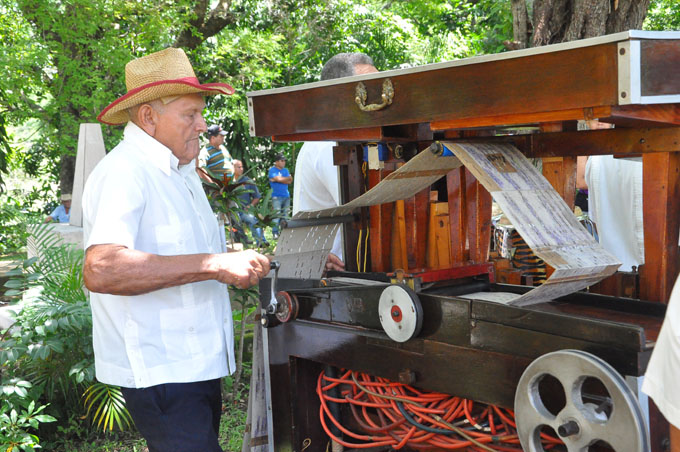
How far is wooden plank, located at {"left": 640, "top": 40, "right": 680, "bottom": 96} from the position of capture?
1.64 metres

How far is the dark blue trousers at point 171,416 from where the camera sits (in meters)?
2.47

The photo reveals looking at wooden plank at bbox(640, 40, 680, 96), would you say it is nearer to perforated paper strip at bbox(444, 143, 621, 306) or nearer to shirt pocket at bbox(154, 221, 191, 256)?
perforated paper strip at bbox(444, 143, 621, 306)

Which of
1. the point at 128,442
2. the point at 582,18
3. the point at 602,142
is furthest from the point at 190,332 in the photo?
the point at 582,18

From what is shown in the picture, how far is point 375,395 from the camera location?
245 cm

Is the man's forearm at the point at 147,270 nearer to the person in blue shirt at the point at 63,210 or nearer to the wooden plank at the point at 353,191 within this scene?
the wooden plank at the point at 353,191

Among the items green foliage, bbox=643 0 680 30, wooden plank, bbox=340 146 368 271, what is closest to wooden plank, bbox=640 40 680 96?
wooden plank, bbox=340 146 368 271

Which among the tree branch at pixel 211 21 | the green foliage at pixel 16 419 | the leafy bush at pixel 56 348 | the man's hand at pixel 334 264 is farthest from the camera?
the tree branch at pixel 211 21

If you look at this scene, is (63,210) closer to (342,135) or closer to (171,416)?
(171,416)

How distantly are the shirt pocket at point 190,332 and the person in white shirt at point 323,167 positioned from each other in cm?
128

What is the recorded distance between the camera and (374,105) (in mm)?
2258

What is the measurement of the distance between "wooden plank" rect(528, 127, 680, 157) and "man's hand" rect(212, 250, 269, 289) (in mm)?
945

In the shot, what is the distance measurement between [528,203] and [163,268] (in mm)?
1114

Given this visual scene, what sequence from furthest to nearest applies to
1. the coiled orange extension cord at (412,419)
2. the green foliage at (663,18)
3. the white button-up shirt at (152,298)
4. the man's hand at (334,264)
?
the green foliage at (663,18), the man's hand at (334,264), the white button-up shirt at (152,298), the coiled orange extension cord at (412,419)

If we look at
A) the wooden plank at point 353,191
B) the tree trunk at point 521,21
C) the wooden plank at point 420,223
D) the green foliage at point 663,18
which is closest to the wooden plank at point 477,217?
the wooden plank at point 420,223
